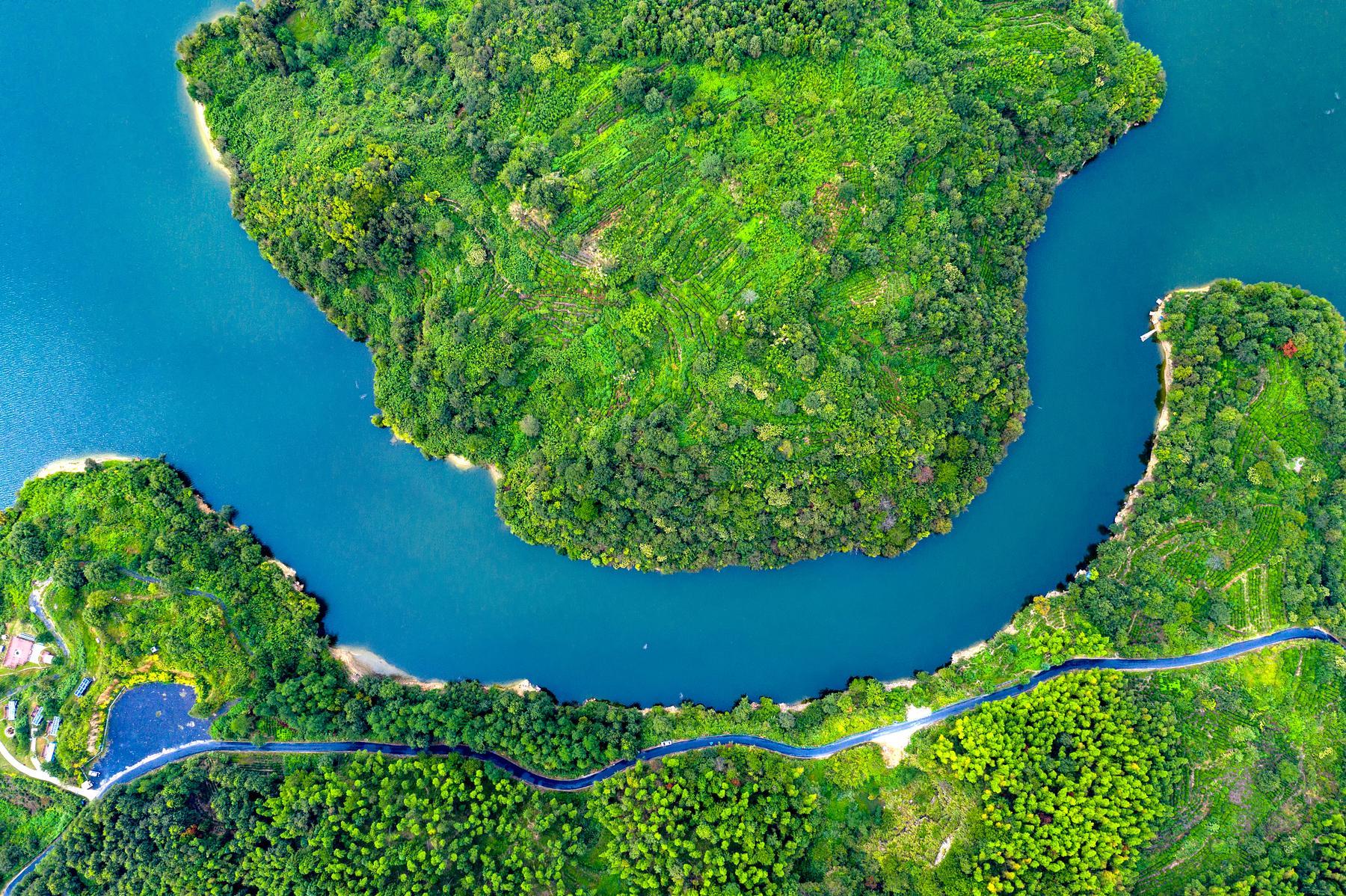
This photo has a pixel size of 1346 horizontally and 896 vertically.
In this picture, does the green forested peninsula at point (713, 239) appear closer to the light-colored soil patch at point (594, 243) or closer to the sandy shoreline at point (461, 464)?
the light-colored soil patch at point (594, 243)

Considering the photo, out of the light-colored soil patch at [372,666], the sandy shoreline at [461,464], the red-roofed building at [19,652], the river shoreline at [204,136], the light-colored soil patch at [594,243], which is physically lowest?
the red-roofed building at [19,652]

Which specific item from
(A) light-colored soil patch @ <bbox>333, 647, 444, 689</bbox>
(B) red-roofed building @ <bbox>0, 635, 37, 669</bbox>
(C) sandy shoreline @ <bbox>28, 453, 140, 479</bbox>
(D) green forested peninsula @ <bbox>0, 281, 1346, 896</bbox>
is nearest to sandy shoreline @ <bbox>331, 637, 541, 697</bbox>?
(A) light-colored soil patch @ <bbox>333, 647, 444, 689</bbox>

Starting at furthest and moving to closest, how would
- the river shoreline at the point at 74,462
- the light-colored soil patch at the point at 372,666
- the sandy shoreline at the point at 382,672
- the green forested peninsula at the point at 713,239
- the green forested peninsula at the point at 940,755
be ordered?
the river shoreline at the point at 74,462
the light-colored soil patch at the point at 372,666
the sandy shoreline at the point at 382,672
the green forested peninsula at the point at 713,239
the green forested peninsula at the point at 940,755

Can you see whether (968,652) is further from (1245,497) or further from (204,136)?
(204,136)

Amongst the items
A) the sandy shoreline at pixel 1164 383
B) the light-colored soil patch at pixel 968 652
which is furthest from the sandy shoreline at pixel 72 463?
the sandy shoreline at pixel 1164 383

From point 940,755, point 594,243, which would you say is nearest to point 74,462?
point 594,243
